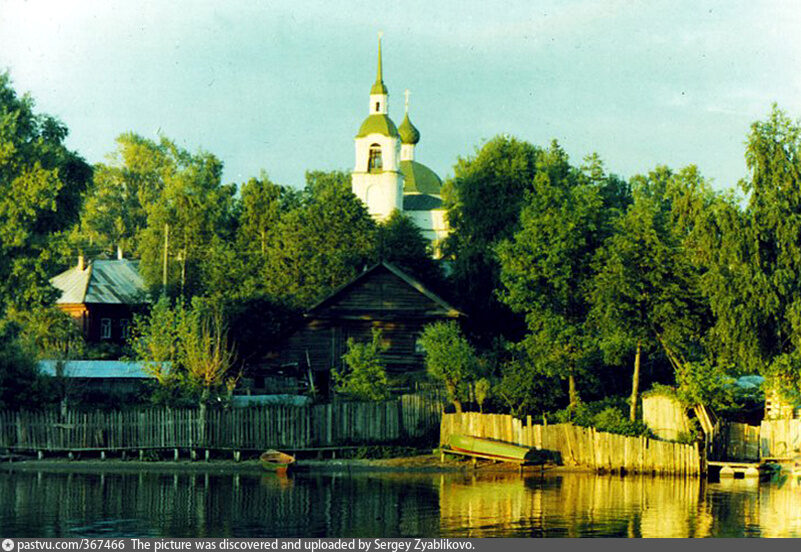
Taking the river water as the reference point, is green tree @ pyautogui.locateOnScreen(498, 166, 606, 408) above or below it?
above

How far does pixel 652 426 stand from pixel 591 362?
541cm

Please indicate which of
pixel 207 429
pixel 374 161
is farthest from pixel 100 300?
pixel 374 161

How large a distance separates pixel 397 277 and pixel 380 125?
61.8 meters

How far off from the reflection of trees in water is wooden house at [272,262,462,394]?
634 inches

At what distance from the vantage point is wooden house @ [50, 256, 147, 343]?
257 feet

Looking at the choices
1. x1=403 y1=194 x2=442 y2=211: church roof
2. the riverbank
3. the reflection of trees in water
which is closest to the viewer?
the reflection of trees in water

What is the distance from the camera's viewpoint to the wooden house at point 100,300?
78.4m

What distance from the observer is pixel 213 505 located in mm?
35500

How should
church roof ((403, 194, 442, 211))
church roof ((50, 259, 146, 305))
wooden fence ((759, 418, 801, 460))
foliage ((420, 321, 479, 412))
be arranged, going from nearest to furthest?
wooden fence ((759, 418, 801, 460))
foliage ((420, 321, 479, 412))
church roof ((50, 259, 146, 305))
church roof ((403, 194, 442, 211))

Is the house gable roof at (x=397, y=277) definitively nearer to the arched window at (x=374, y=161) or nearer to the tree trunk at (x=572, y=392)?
the tree trunk at (x=572, y=392)

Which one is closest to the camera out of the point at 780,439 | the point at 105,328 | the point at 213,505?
the point at 213,505

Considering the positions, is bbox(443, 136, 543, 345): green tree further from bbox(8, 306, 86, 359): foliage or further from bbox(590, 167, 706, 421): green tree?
bbox(8, 306, 86, 359): foliage

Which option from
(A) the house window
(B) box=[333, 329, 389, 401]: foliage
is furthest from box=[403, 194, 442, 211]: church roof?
(B) box=[333, 329, 389, 401]: foliage

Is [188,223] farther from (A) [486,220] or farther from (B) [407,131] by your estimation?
(B) [407,131]
